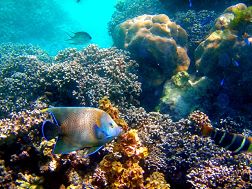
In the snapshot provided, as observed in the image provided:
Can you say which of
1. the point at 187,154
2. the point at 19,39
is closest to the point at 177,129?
the point at 187,154

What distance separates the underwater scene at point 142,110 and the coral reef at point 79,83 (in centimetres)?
3

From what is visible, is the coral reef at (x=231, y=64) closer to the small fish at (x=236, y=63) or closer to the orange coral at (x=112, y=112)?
the small fish at (x=236, y=63)

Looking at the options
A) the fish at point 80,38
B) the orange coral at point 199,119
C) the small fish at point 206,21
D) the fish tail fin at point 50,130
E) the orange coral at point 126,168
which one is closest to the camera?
the fish tail fin at point 50,130

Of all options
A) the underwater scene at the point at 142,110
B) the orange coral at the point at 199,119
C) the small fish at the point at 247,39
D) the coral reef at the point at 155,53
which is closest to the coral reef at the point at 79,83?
the underwater scene at the point at 142,110

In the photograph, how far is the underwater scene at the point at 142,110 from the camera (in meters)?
3.50

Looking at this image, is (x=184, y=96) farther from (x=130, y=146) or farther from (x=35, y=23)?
(x=35, y=23)

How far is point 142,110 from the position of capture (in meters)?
5.53

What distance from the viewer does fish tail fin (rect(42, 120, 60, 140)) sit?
2.03 meters

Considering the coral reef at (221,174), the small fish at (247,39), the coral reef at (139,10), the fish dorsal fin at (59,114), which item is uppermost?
the coral reef at (139,10)

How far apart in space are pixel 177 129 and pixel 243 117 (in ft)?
5.52

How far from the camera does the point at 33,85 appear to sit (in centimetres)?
622

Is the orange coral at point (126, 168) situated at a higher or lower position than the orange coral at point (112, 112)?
lower

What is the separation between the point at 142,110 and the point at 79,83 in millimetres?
1700

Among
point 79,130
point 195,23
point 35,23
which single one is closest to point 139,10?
point 195,23
